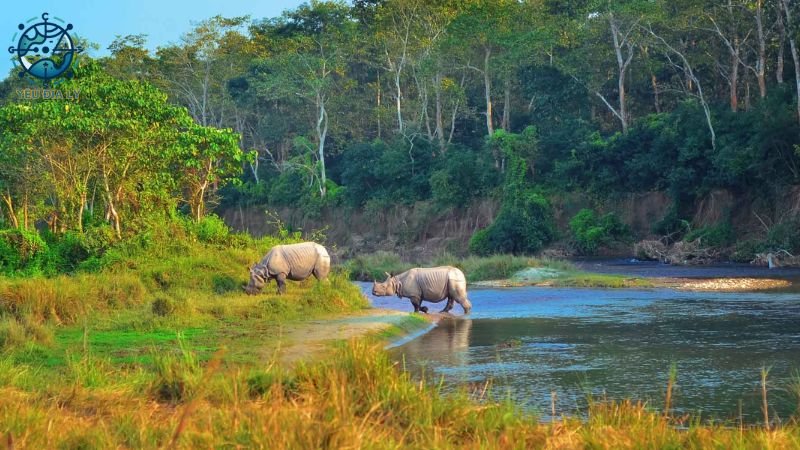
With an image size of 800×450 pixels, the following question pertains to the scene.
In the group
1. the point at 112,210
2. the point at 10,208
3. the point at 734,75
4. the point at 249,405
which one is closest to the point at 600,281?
the point at 112,210

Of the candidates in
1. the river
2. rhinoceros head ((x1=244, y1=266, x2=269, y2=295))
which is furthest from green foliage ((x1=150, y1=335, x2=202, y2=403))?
rhinoceros head ((x1=244, y1=266, x2=269, y2=295))

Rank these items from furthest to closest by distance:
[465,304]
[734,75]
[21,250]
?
[734,75], [21,250], [465,304]

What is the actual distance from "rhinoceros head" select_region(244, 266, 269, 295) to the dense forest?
161 inches

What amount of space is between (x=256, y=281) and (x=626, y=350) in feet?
27.8

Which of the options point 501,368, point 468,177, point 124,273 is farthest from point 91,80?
point 468,177

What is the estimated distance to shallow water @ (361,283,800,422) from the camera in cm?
1112

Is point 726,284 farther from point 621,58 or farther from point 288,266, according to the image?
point 621,58

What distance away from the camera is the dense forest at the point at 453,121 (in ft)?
80.3

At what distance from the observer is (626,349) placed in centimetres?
1496

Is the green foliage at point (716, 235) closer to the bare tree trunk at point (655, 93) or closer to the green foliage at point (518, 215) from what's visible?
the green foliage at point (518, 215)

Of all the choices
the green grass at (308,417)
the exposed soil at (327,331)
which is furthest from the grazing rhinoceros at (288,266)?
the green grass at (308,417)

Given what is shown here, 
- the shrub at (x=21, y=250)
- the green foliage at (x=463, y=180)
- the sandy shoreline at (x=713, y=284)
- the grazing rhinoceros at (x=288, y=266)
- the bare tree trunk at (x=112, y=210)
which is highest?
the green foliage at (x=463, y=180)

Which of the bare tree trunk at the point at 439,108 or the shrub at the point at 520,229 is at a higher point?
the bare tree trunk at the point at 439,108

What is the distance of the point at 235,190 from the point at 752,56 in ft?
105
